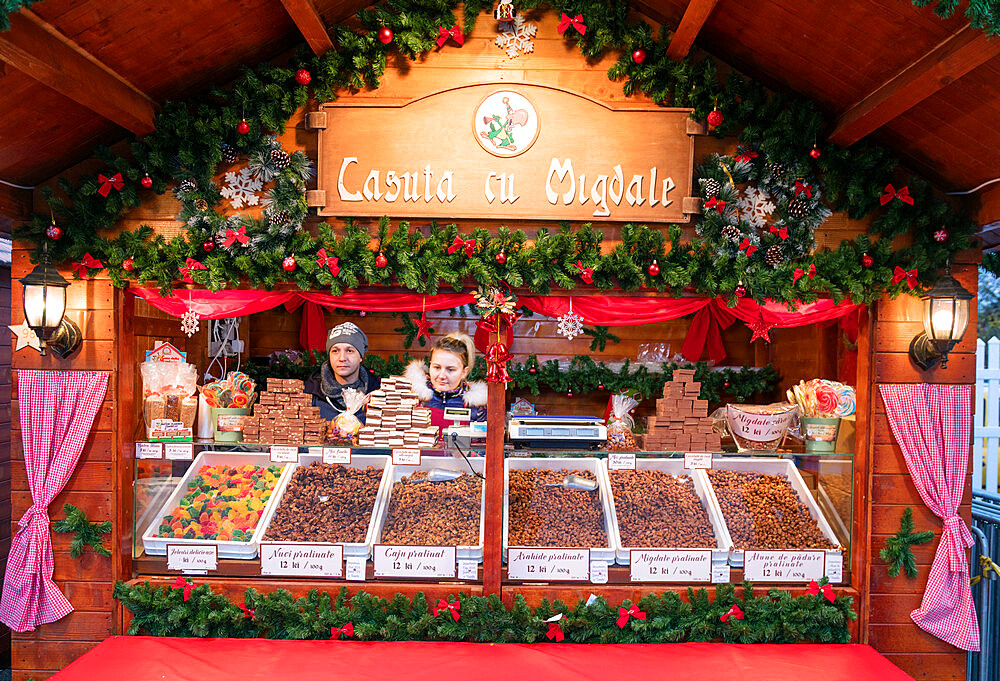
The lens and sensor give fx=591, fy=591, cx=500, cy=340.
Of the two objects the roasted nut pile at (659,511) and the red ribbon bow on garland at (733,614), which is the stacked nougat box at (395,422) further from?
the red ribbon bow on garland at (733,614)

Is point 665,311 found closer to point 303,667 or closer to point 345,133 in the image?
point 345,133

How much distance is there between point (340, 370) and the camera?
3818 mm

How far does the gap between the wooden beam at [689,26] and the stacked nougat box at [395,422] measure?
2337mm

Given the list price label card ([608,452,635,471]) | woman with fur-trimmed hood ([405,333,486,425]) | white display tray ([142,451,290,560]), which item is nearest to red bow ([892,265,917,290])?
price label card ([608,452,635,471])

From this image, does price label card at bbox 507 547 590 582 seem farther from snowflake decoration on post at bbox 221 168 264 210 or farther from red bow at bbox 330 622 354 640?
snowflake decoration on post at bbox 221 168 264 210

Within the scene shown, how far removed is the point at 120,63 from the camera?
9.01 ft

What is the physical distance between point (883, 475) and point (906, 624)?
2.67 feet

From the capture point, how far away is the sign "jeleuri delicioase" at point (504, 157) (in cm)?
311

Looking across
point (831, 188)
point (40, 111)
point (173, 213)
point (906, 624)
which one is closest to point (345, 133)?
point (173, 213)

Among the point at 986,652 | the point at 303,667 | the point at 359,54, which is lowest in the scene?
the point at 986,652

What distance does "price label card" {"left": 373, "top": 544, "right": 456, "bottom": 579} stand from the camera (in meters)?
3.17

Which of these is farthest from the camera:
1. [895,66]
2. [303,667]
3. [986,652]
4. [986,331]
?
[986,331]

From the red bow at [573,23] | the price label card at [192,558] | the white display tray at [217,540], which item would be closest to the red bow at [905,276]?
the red bow at [573,23]

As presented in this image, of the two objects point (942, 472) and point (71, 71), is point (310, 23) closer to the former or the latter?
point (71, 71)
